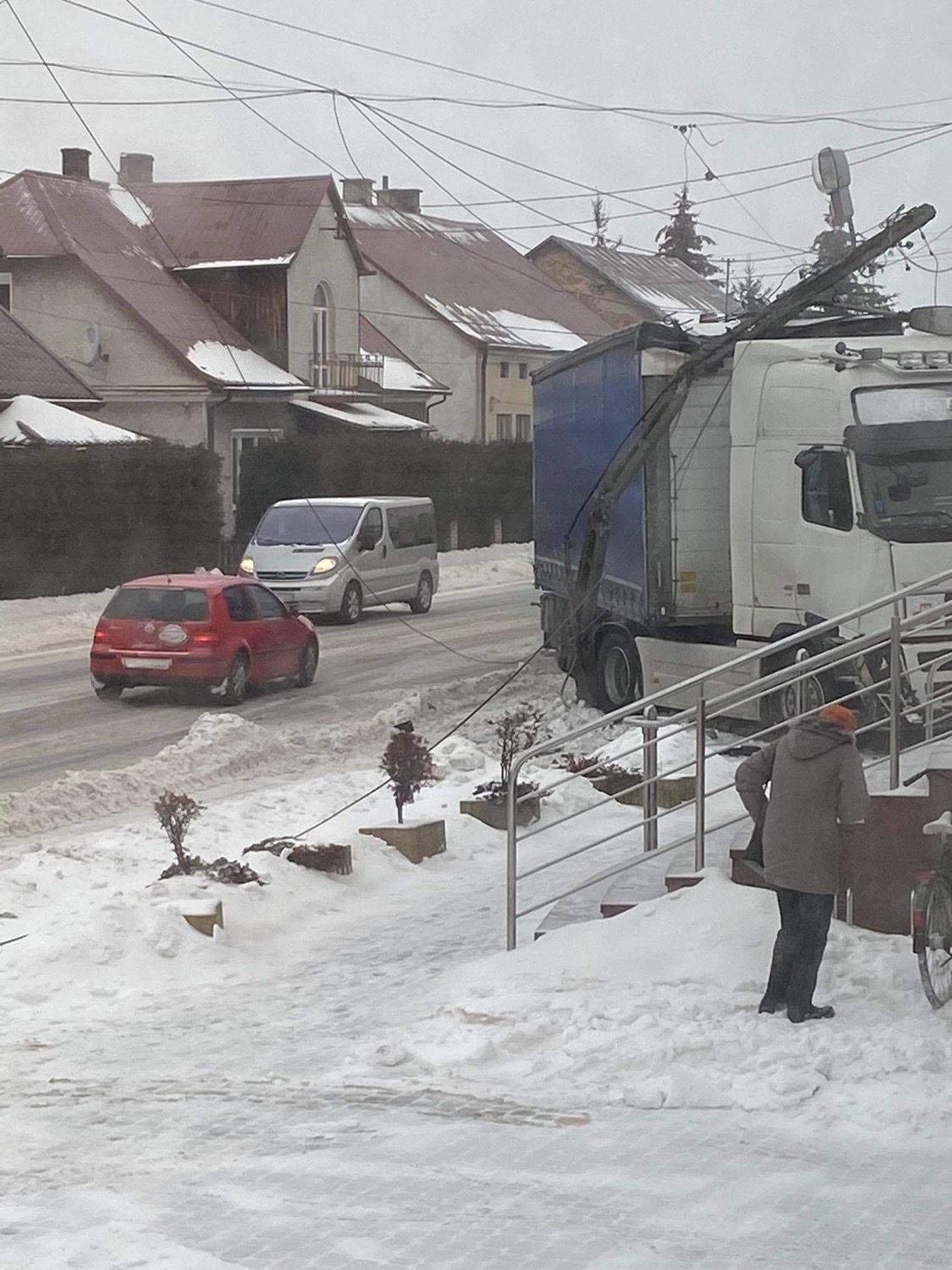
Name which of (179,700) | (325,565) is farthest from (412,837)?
(325,565)

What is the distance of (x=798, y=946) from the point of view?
8336 mm

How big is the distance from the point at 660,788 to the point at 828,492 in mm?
3977

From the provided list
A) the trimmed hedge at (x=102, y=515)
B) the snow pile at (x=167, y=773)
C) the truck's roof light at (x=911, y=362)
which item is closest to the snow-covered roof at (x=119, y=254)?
the trimmed hedge at (x=102, y=515)

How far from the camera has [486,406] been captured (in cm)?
6175

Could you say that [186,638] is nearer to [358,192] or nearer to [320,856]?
[320,856]

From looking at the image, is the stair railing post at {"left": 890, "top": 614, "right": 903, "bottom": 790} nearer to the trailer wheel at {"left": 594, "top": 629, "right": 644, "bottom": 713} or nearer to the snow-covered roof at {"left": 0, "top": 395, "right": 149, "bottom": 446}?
the trailer wheel at {"left": 594, "top": 629, "right": 644, "bottom": 713}

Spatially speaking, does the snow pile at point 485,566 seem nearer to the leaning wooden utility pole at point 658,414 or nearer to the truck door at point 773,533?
the leaning wooden utility pole at point 658,414

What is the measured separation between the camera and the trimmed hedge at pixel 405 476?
137ft

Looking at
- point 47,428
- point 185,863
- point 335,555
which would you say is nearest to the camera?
point 185,863

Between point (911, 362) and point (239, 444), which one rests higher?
point (239, 444)

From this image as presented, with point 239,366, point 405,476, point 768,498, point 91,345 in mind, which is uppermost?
point 91,345

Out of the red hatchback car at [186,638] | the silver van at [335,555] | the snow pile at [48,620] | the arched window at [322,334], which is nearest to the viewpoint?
the red hatchback car at [186,638]

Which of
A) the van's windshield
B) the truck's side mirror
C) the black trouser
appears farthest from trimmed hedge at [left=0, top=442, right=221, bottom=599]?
the black trouser

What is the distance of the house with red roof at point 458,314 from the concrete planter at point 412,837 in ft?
155
